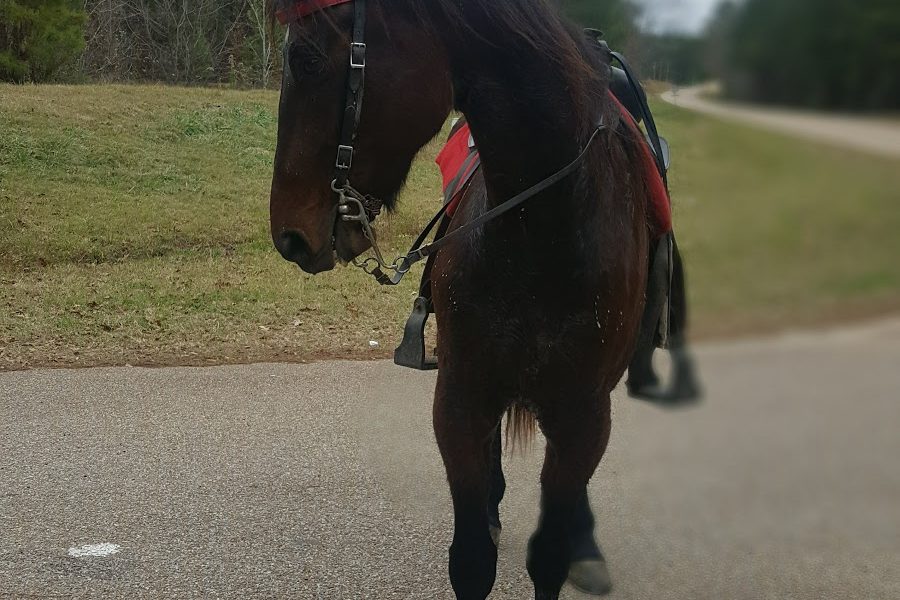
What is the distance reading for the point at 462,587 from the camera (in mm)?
2457

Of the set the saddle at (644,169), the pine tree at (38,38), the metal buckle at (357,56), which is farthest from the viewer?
the pine tree at (38,38)

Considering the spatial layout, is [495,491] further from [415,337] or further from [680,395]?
[680,395]

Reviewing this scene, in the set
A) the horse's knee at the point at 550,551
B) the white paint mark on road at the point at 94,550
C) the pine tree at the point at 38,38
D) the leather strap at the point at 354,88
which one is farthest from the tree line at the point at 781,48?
the pine tree at the point at 38,38

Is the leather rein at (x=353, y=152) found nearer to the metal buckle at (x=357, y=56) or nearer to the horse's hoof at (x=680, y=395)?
the metal buckle at (x=357, y=56)

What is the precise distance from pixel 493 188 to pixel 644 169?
515mm

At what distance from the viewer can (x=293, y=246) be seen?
6.15 feet

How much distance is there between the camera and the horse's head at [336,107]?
176cm

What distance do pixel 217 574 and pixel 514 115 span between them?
Result: 2236mm

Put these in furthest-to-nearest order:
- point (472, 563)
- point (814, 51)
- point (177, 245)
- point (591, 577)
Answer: point (177, 245) < point (591, 577) < point (472, 563) < point (814, 51)

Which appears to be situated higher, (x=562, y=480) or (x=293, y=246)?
(x=293, y=246)

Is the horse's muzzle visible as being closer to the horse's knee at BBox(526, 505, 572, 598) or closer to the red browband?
the red browband

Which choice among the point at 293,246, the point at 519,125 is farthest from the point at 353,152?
the point at 519,125

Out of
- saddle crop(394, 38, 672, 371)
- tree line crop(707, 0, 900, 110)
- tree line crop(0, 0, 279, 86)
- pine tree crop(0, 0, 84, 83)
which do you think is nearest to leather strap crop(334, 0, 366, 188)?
saddle crop(394, 38, 672, 371)

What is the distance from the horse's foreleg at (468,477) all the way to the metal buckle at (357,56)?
92 centimetres
